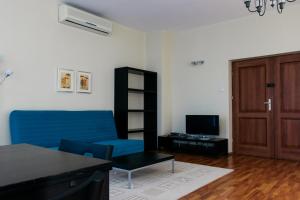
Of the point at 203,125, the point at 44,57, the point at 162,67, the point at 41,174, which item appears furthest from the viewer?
the point at 162,67

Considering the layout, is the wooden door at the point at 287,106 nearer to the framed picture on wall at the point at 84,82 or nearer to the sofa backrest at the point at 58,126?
the sofa backrest at the point at 58,126

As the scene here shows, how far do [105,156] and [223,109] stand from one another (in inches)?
177

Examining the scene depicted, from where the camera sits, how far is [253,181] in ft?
11.0

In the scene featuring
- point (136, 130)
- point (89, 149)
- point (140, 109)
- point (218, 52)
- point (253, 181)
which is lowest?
point (253, 181)

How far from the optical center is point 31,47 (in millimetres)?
4035

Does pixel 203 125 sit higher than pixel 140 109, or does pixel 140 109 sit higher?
pixel 140 109

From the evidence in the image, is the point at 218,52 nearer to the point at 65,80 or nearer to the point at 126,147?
the point at 126,147

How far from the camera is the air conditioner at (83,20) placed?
4312 mm

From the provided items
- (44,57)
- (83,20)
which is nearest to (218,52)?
(83,20)

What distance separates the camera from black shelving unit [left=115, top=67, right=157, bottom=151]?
5.21m

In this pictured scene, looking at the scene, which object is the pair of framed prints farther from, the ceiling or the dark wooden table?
the dark wooden table

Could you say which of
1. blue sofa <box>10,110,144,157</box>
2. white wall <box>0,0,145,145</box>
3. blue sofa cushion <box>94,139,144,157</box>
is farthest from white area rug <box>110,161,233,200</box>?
white wall <box>0,0,145,145</box>

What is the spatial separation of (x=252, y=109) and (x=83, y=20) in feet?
12.1

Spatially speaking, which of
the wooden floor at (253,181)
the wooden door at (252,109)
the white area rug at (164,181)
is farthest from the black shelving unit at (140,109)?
the wooden door at (252,109)
